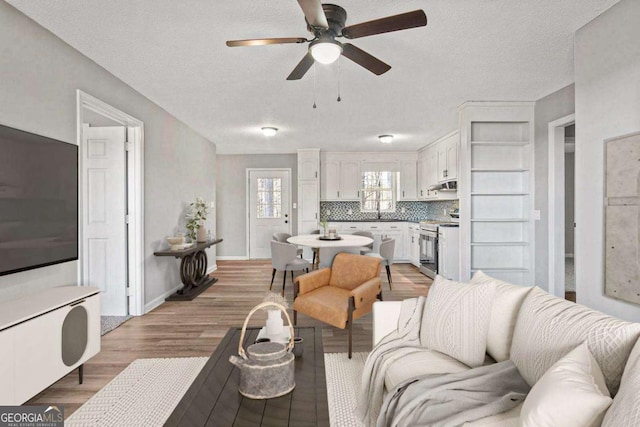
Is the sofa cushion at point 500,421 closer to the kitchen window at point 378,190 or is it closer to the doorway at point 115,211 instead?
the doorway at point 115,211

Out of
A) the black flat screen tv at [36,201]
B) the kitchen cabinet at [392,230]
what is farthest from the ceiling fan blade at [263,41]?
the kitchen cabinet at [392,230]

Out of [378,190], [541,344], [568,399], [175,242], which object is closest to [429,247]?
[378,190]

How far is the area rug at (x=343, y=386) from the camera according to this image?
199 cm

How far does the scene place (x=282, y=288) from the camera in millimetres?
4965

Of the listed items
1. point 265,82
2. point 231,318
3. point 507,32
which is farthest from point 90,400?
point 507,32

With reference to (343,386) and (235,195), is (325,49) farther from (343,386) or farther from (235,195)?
(235,195)

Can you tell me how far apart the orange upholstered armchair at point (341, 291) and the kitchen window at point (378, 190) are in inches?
171

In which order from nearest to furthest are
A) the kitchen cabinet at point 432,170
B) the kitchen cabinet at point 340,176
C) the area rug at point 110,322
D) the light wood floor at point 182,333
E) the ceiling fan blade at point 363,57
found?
1. the ceiling fan blade at point 363,57
2. the light wood floor at point 182,333
3. the area rug at point 110,322
4. the kitchen cabinet at point 432,170
5. the kitchen cabinet at point 340,176

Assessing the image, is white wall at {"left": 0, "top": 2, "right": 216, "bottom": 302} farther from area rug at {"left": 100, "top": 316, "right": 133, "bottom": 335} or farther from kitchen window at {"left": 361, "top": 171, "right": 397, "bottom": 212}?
kitchen window at {"left": 361, "top": 171, "right": 397, "bottom": 212}

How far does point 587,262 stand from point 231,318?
335cm

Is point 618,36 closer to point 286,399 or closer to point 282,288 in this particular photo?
point 286,399

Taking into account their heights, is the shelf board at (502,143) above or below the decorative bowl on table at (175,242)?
above

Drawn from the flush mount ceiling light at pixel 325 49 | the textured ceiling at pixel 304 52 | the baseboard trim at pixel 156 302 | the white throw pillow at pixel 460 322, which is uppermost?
the textured ceiling at pixel 304 52

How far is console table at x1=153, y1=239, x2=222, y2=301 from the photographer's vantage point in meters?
4.32
